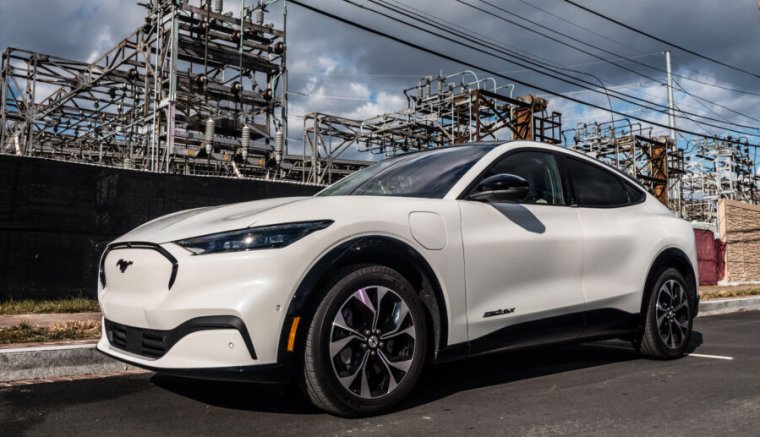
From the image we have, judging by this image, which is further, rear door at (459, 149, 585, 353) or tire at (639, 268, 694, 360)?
tire at (639, 268, 694, 360)

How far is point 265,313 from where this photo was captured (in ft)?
8.59

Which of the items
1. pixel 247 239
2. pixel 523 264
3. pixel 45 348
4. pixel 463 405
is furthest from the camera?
pixel 45 348

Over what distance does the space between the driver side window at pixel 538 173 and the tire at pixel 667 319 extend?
1.17 meters

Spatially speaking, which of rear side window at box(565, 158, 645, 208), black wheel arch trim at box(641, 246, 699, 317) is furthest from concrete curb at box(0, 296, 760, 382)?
black wheel arch trim at box(641, 246, 699, 317)

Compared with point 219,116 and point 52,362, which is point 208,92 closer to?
point 219,116

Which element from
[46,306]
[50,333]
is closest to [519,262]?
[50,333]

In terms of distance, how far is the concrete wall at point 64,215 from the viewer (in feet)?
20.9

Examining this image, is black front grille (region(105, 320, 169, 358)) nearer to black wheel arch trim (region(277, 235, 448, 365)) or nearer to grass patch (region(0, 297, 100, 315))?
black wheel arch trim (region(277, 235, 448, 365))

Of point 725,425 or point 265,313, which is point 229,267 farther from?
point 725,425

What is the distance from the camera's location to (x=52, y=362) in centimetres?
399

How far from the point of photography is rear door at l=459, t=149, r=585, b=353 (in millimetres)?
3326

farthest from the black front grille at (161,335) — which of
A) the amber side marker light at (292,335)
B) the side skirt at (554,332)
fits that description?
the side skirt at (554,332)

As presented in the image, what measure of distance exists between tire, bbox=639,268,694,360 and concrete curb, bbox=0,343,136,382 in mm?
3859

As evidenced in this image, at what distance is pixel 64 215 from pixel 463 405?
5.43 m
